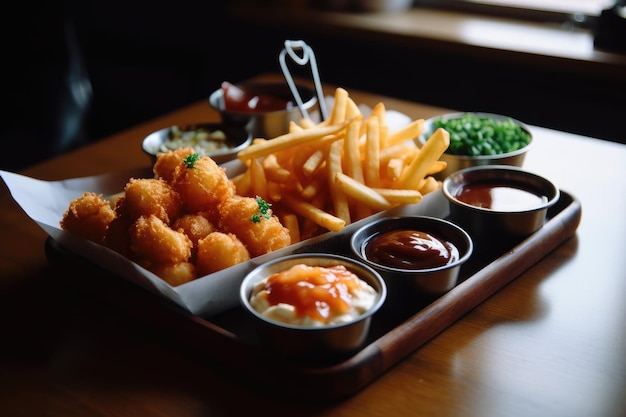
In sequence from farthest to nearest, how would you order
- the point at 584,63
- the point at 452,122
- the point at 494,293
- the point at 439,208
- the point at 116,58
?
the point at 116,58 → the point at 584,63 → the point at 452,122 → the point at 439,208 → the point at 494,293

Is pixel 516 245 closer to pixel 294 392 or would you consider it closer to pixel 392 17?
pixel 294 392

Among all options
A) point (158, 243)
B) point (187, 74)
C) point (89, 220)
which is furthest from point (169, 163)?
point (187, 74)

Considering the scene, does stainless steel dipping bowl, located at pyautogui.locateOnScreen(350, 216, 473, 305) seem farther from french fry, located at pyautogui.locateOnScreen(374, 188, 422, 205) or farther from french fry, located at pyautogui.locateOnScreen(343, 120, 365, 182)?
french fry, located at pyautogui.locateOnScreen(343, 120, 365, 182)

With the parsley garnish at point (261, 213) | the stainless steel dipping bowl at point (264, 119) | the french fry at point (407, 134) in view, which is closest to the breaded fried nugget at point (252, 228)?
the parsley garnish at point (261, 213)

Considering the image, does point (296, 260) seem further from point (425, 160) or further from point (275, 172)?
point (425, 160)

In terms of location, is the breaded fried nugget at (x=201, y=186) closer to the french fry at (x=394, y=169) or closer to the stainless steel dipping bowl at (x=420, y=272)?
the stainless steel dipping bowl at (x=420, y=272)

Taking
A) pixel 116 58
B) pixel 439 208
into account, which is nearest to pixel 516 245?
pixel 439 208

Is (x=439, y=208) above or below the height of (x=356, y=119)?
below
